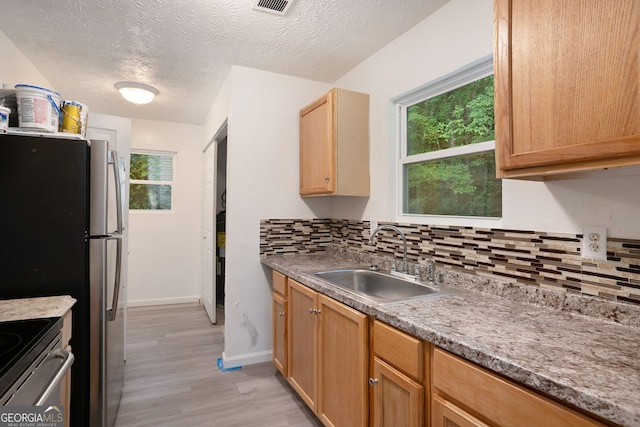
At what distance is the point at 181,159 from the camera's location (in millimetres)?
4516

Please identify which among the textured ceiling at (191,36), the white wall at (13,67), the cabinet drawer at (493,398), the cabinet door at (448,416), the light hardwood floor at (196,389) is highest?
the textured ceiling at (191,36)

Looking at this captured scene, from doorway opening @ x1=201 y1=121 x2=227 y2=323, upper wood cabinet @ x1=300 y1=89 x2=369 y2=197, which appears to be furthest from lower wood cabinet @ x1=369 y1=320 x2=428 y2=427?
doorway opening @ x1=201 y1=121 x2=227 y2=323

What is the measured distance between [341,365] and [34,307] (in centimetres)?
138

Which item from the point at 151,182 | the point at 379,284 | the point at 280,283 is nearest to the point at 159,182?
the point at 151,182

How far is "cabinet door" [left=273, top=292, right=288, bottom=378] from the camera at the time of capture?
7.43 feet

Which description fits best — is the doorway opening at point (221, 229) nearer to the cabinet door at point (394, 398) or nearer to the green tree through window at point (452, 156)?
the green tree through window at point (452, 156)

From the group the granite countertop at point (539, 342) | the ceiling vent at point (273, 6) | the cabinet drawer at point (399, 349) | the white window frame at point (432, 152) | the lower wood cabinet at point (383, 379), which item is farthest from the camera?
the ceiling vent at point (273, 6)

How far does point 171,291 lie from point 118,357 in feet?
7.98

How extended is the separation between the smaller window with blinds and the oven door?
11.4 ft

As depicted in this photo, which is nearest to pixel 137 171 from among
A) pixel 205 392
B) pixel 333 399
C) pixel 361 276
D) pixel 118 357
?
pixel 118 357

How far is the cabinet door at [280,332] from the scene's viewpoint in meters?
2.26

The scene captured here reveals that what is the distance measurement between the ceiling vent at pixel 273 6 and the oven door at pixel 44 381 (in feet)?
6.24

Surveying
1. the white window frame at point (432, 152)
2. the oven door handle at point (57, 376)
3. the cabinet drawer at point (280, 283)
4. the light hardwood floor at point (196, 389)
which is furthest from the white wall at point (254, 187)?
the oven door handle at point (57, 376)

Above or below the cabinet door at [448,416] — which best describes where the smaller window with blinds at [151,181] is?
above
